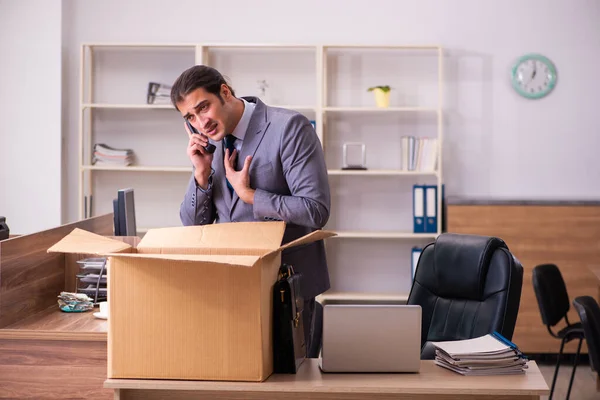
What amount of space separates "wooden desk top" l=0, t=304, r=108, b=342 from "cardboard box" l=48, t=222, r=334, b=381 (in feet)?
3.01

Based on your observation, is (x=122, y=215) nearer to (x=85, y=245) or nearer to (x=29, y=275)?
(x=29, y=275)

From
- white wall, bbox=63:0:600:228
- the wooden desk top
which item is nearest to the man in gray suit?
the wooden desk top

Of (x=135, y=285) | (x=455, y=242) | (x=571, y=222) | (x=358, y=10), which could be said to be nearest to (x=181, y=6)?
(x=358, y=10)

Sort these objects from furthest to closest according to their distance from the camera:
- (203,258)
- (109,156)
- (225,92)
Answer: (109,156), (225,92), (203,258)

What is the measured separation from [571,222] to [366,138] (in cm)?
155

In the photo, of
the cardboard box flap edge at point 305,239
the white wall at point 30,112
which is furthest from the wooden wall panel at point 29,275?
the white wall at point 30,112

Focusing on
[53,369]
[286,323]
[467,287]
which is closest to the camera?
[286,323]

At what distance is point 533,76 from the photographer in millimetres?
5863

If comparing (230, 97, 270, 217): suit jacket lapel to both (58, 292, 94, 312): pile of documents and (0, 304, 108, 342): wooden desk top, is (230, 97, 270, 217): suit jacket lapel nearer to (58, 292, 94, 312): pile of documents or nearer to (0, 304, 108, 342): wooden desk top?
(0, 304, 108, 342): wooden desk top

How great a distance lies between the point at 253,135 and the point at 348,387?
107cm

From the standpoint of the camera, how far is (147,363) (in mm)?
1925

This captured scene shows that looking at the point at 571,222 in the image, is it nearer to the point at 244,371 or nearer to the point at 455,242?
the point at 455,242

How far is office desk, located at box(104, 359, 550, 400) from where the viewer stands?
1910 millimetres

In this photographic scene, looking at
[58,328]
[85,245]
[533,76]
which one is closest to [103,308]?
[58,328]
